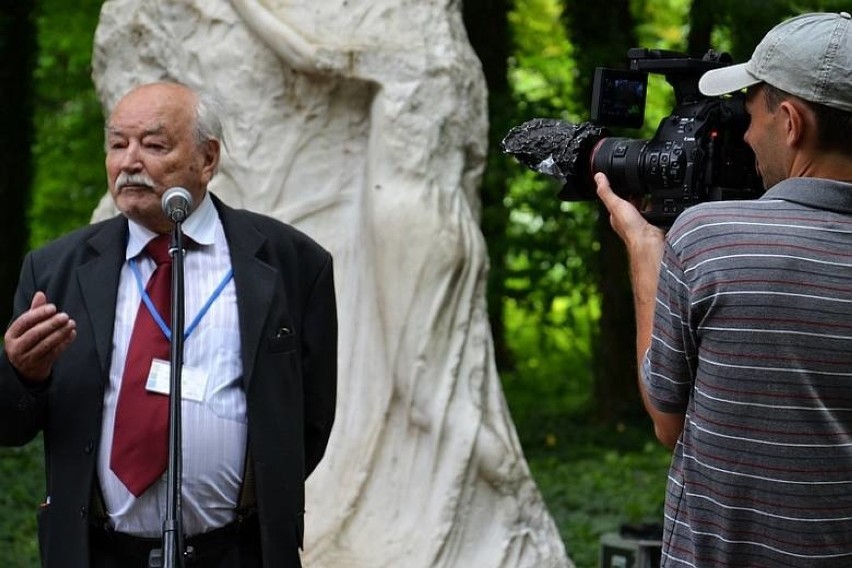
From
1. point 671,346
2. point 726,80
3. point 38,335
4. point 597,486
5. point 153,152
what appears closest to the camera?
point 671,346

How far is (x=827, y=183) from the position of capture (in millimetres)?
2908

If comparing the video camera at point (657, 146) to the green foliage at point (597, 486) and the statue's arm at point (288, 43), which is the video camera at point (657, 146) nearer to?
the statue's arm at point (288, 43)

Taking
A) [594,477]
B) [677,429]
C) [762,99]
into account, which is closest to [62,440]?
[677,429]

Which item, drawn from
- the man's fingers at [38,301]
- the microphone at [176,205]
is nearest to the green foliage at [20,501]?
the man's fingers at [38,301]

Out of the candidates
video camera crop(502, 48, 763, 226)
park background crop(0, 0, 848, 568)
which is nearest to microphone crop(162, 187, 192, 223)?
video camera crop(502, 48, 763, 226)

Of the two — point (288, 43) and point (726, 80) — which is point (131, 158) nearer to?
point (726, 80)

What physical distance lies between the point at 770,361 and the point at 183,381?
158cm

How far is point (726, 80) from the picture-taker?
3041mm

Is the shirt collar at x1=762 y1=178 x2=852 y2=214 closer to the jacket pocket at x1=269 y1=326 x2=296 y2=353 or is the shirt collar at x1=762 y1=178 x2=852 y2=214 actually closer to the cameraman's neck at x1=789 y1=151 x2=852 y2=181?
the cameraman's neck at x1=789 y1=151 x2=852 y2=181

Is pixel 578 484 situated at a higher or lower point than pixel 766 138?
lower

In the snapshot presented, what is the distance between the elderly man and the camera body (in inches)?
40.8

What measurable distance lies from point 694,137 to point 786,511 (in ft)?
2.69

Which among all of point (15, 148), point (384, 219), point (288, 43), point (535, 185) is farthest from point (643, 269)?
point (15, 148)

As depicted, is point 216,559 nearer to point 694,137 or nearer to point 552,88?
point 694,137
